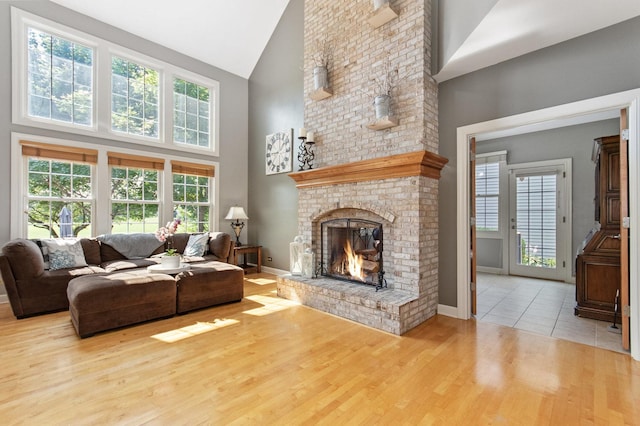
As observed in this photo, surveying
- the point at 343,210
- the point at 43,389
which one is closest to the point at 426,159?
the point at 343,210

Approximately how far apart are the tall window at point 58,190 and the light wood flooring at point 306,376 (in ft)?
5.23

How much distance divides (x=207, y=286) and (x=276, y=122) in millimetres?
3455

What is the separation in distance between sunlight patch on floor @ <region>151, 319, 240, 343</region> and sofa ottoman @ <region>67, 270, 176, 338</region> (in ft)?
1.38

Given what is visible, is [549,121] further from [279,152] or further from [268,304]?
[279,152]

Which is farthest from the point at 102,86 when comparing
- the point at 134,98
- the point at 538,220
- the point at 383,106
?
the point at 538,220

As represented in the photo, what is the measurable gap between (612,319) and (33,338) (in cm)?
593

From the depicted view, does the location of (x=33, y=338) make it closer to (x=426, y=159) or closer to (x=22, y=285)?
(x=22, y=285)

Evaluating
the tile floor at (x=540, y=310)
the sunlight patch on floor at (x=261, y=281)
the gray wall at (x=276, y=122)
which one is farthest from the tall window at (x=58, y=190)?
the tile floor at (x=540, y=310)

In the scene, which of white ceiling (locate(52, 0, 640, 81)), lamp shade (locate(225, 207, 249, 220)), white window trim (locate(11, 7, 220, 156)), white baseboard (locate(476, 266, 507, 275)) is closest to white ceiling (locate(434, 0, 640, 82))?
white ceiling (locate(52, 0, 640, 81))

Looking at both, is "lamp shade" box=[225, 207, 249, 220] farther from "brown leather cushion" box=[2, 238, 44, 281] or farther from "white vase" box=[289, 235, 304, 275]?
"brown leather cushion" box=[2, 238, 44, 281]

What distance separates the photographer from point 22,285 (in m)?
3.35

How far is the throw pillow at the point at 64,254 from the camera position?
3783 millimetres

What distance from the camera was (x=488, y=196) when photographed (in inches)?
239

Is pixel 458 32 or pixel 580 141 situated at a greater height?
pixel 458 32
